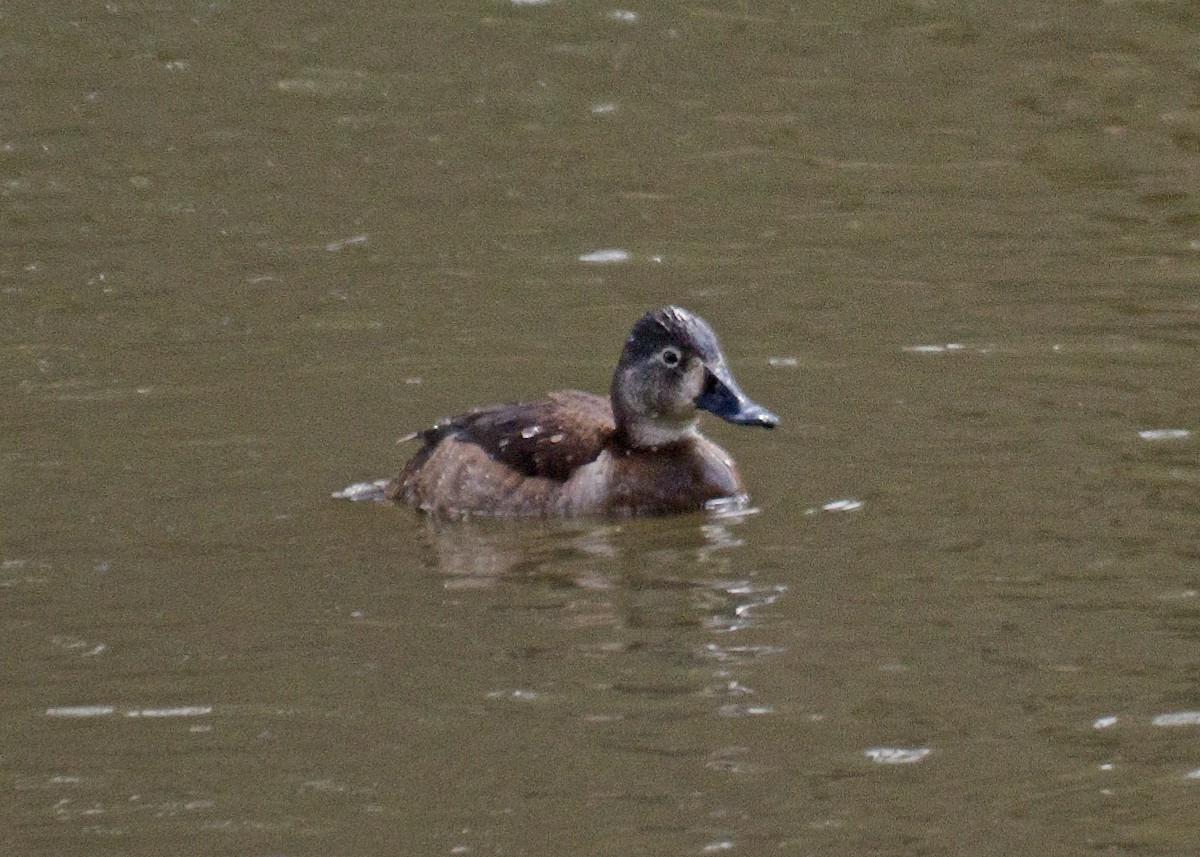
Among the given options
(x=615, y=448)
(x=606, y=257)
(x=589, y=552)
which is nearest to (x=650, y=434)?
(x=615, y=448)

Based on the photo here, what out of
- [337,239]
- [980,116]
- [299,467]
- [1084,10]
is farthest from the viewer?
[1084,10]

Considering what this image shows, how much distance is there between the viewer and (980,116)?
16953 millimetres

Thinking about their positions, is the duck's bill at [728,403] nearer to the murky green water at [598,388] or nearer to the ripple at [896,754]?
the murky green water at [598,388]

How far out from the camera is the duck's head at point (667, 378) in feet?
38.0

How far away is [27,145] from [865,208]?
18.4ft

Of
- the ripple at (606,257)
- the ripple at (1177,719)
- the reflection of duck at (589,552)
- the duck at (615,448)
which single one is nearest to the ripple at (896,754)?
the ripple at (1177,719)

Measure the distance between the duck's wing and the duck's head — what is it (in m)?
0.18

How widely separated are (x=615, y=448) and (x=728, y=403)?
55 centimetres

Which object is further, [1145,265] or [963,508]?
[1145,265]

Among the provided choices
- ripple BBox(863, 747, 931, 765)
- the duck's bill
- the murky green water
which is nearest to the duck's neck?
the duck's bill

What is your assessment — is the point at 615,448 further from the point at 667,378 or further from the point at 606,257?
the point at 606,257

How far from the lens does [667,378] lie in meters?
11.6

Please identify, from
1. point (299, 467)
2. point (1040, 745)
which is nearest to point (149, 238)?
point (299, 467)

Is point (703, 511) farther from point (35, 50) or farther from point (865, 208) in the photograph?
point (35, 50)
